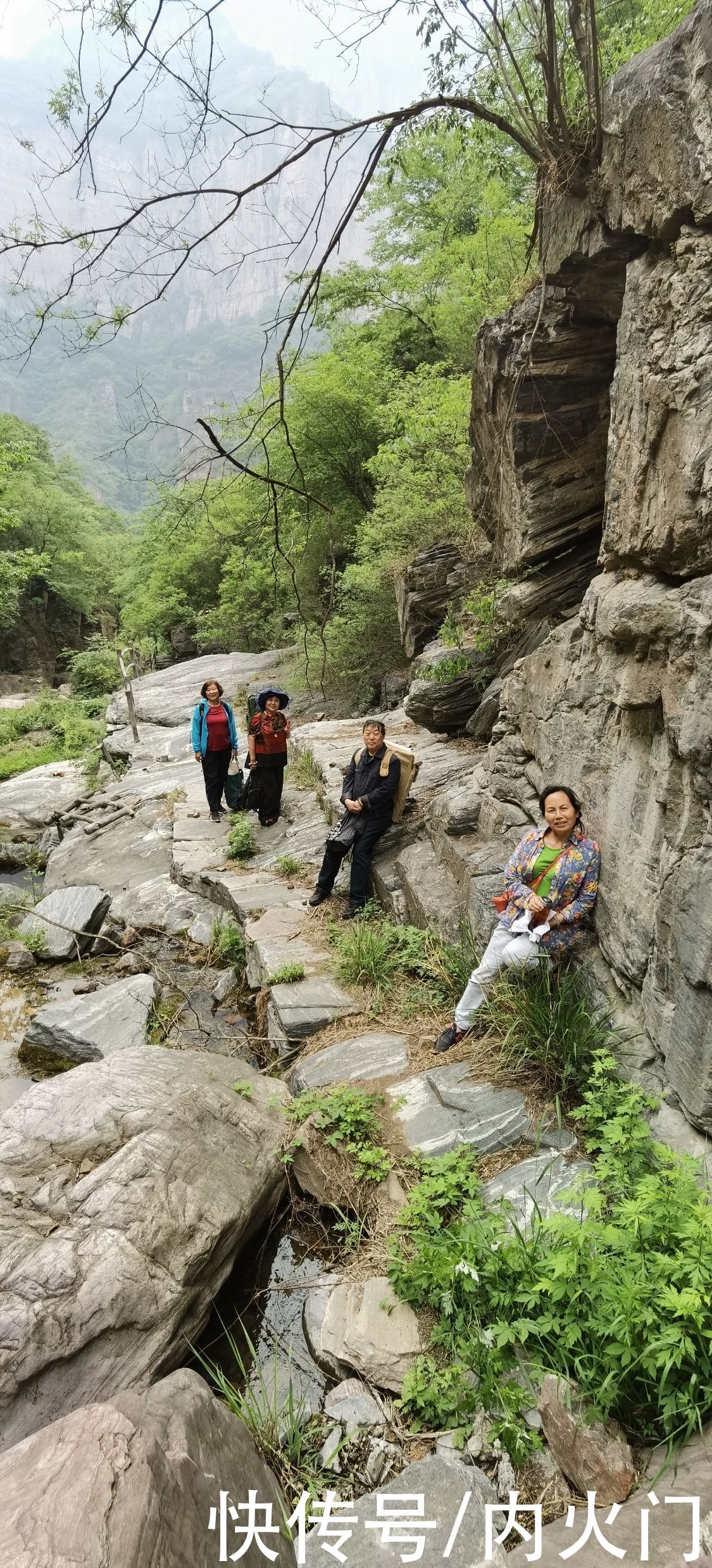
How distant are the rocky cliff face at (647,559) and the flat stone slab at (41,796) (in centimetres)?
1055

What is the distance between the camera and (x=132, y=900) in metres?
8.95

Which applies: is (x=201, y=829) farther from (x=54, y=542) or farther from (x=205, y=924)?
(x=54, y=542)

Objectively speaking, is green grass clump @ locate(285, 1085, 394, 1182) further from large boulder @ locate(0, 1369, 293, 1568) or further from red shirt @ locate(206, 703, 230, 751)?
red shirt @ locate(206, 703, 230, 751)

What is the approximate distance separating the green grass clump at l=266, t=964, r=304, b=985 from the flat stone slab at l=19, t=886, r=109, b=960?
302 centimetres

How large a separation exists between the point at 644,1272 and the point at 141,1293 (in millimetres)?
2088

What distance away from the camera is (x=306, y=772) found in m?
10.2

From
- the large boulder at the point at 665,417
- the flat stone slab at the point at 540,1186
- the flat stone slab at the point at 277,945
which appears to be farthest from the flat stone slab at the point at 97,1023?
the large boulder at the point at 665,417

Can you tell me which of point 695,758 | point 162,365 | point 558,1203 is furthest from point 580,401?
point 162,365

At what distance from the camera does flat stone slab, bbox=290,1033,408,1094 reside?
486cm

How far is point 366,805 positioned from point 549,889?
274cm

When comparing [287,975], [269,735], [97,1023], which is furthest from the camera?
[269,735]

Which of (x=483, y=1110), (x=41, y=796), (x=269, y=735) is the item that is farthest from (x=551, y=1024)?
(x=41, y=796)

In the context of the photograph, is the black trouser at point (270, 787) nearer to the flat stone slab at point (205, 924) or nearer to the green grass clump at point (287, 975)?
the flat stone slab at point (205, 924)

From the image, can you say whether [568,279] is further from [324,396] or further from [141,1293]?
[324,396]
